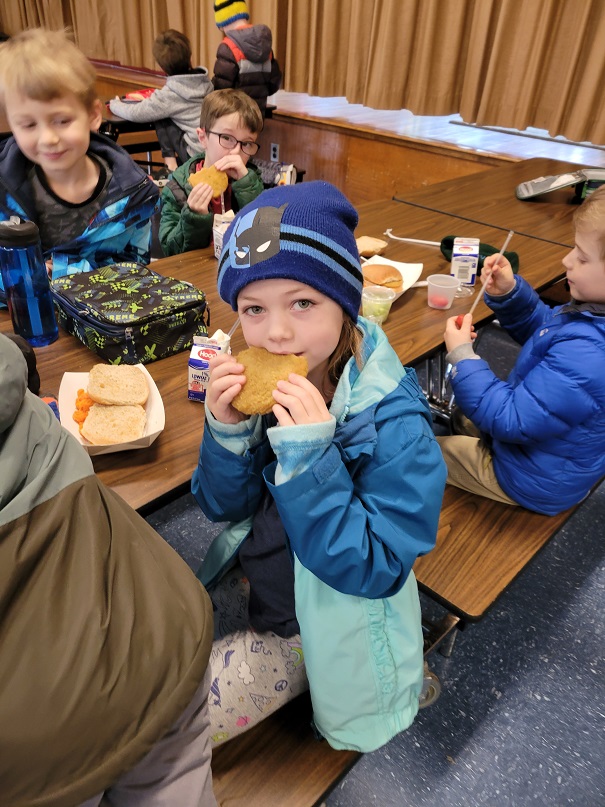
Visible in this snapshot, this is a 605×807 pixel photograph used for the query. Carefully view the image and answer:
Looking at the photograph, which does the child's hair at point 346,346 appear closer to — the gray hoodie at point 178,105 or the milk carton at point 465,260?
the milk carton at point 465,260

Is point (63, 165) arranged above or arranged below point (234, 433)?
above

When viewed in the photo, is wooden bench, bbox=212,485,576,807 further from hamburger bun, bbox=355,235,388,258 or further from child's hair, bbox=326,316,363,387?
hamburger bun, bbox=355,235,388,258

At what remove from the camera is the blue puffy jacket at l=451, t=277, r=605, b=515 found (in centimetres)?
140

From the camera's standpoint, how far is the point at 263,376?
0.98 metres

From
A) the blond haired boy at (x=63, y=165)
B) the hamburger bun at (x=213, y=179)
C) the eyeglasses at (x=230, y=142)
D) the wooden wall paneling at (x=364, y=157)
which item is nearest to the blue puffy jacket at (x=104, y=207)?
the blond haired boy at (x=63, y=165)

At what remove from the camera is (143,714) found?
0.65 m

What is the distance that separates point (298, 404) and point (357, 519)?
0.20m

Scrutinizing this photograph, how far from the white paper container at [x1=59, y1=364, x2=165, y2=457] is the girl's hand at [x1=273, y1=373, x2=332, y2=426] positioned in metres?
0.38

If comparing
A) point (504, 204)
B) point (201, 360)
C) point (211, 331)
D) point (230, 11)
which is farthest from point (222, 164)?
point (230, 11)

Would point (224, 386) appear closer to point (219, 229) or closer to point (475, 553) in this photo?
point (475, 553)

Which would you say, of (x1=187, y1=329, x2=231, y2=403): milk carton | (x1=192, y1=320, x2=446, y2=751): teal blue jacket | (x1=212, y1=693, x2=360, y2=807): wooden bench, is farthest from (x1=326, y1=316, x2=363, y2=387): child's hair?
(x1=212, y1=693, x2=360, y2=807): wooden bench

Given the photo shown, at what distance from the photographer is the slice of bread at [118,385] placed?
4.04 ft

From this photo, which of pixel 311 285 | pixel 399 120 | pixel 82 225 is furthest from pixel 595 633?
pixel 399 120

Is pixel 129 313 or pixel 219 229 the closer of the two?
pixel 129 313
